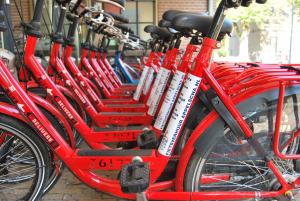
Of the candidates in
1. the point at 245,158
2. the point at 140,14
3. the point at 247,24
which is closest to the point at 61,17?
the point at 245,158

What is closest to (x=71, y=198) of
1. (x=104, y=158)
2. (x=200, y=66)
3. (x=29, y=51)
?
(x=104, y=158)

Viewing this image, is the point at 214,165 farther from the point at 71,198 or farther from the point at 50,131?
the point at 71,198

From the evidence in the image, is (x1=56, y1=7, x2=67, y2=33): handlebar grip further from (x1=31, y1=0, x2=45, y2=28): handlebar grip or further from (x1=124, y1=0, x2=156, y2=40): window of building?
(x1=124, y1=0, x2=156, y2=40): window of building

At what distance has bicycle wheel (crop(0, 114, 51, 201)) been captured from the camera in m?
1.77

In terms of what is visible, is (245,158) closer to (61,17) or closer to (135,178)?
(135,178)

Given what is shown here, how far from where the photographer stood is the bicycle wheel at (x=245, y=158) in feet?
5.62

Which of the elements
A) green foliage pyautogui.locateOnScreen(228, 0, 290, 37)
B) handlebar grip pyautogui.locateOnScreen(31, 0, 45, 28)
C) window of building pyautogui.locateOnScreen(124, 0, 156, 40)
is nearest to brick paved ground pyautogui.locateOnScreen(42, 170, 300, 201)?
handlebar grip pyautogui.locateOnScreen(31, 0, 45, 28)

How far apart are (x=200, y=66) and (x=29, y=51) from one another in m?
1.06

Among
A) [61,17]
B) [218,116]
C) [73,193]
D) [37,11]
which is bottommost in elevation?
[73,193]

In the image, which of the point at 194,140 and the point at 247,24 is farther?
the point at 247,24

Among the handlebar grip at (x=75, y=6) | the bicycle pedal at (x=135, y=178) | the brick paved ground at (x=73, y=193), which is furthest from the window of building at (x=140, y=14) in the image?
the bicycle pedal at (x=135, y=178)

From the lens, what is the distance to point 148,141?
2.12 meters

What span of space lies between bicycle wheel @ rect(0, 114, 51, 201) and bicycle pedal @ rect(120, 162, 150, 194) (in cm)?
54

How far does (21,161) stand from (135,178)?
33.1 inches
